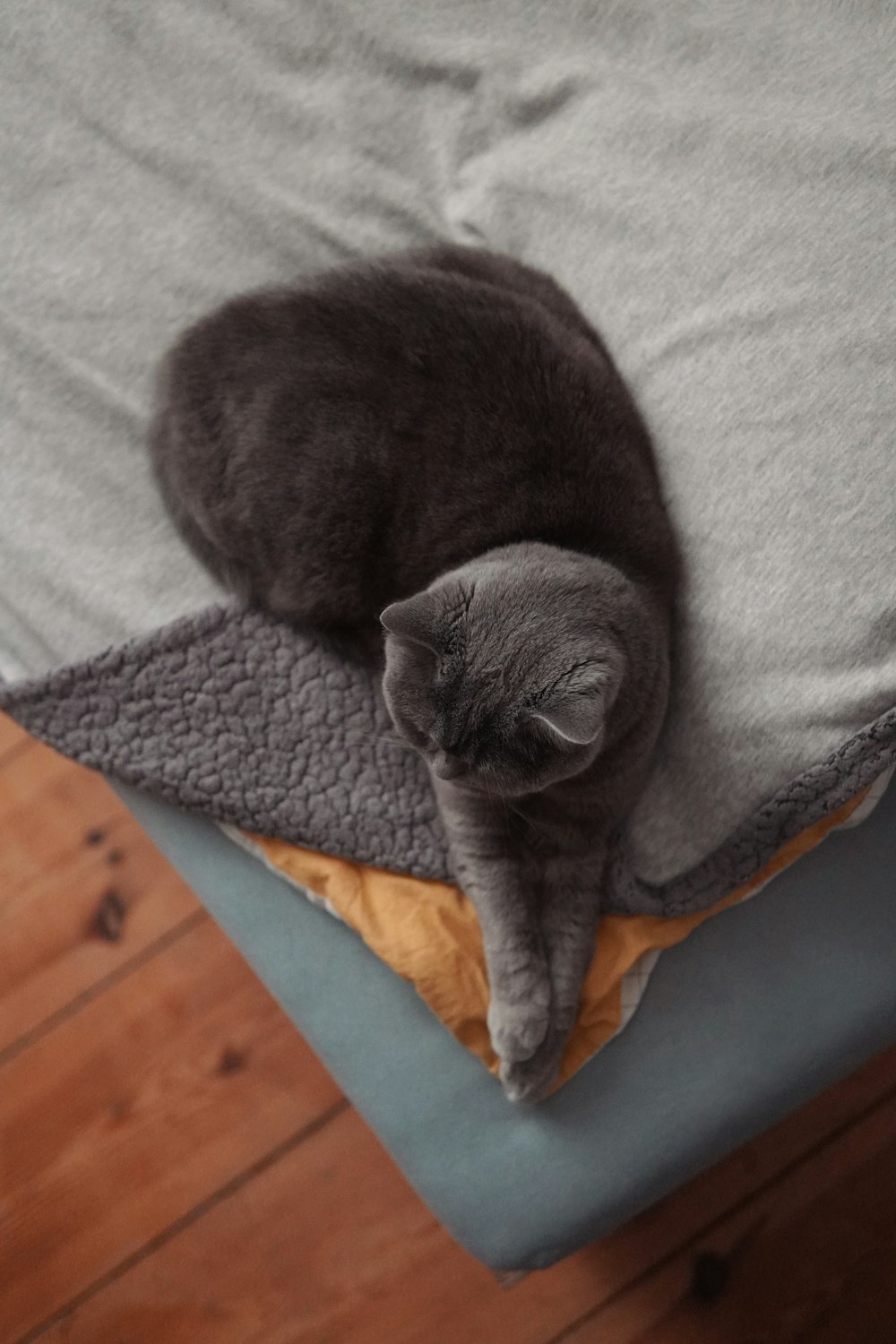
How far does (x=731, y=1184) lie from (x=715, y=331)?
1005mm

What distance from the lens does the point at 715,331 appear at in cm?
94

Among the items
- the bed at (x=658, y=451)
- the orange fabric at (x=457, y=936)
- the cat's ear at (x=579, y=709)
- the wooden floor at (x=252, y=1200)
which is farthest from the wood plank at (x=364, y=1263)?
the cat's ear at (x=579, y=709)

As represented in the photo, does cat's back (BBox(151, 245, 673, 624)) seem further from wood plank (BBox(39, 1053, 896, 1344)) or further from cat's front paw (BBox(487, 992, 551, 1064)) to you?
wood plank (BBox(39, 1053, 896, 1344))

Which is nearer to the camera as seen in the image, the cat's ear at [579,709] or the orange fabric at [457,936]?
the cat's ear at [579,709]

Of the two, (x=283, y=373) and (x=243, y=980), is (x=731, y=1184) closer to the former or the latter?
(x=243, y=980)

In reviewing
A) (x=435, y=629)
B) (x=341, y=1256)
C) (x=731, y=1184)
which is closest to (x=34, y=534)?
(x=435, y=629)

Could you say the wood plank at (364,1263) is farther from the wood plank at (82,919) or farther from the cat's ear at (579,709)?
the cat's ear at (579,709)

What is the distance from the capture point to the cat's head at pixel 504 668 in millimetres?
777

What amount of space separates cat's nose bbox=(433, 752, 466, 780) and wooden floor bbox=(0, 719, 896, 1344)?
622 mm

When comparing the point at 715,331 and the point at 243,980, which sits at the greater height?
the point at 715,331

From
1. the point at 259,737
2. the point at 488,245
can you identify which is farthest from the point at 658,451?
the point at 259,737

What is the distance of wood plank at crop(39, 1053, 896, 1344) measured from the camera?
3.81 feet

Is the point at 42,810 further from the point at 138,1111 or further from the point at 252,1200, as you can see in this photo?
the point at 252,1200

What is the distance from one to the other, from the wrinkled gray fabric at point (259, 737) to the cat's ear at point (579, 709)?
27 centimetres
